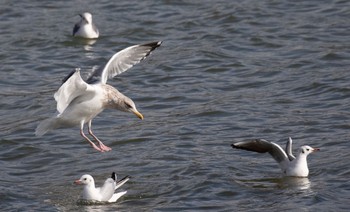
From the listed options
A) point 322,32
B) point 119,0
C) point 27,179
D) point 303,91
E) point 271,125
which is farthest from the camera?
point 119,0

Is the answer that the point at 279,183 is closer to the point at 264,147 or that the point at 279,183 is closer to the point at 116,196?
the point at 264,147

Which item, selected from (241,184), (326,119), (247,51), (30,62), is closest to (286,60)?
(247,51)

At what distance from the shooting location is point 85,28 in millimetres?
19094

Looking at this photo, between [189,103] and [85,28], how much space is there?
4.10 m

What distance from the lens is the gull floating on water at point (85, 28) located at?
19172mm

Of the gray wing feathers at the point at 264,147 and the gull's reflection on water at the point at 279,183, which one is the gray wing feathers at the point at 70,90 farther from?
the gull's reflection on water at the point at 279,183

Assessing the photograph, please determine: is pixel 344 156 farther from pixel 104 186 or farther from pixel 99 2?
pixel 99 2

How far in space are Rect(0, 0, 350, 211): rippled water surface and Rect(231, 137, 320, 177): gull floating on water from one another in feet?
0.51

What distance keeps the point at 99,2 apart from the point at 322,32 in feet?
17.0

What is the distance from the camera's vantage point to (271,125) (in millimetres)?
14320

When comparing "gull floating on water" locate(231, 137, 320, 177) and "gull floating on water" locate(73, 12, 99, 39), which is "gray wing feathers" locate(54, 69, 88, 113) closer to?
"gull floating on water" locate(231, 137, 320, 177)

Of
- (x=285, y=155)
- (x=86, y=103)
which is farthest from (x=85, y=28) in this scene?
(x=285, y=155)

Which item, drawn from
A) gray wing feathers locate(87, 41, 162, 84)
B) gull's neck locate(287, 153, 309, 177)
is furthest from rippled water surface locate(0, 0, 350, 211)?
gray wing feathers locate(87, 41, 162, 84)

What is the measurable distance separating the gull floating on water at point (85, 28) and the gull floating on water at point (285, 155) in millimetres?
7646
